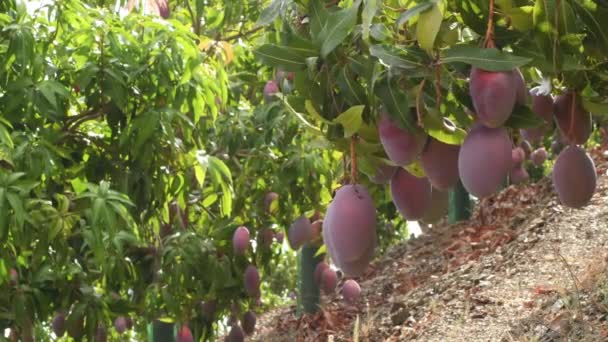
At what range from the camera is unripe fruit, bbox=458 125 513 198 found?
1.34 m

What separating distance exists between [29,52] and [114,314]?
126cm

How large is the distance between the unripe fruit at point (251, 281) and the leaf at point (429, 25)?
3.69m

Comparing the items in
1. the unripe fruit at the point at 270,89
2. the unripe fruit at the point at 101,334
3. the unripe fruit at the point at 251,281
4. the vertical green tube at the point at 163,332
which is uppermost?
the unripe fruit at the point at 270,89

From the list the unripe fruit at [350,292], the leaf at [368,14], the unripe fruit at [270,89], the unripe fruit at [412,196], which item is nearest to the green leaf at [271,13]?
the leaf at [368,14]

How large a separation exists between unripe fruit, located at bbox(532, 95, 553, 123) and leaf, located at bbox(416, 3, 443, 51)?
29cm

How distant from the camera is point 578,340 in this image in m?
3.58

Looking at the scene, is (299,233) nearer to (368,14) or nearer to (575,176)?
(575,176)

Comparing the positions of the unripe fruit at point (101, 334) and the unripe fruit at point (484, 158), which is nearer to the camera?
the unripe fruit at point (484, 158)

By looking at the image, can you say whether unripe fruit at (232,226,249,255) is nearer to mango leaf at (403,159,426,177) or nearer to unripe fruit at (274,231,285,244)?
unripe fruit at (274,231,285,244)

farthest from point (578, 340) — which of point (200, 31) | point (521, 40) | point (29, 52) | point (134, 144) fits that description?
point (200, 31)

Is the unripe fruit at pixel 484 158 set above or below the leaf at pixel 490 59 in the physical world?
below

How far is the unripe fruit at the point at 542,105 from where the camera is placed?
5.46ft

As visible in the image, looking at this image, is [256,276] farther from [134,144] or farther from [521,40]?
[521,40]

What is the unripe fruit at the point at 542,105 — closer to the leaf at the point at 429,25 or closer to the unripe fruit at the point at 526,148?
the leaf at the point at 429,25
